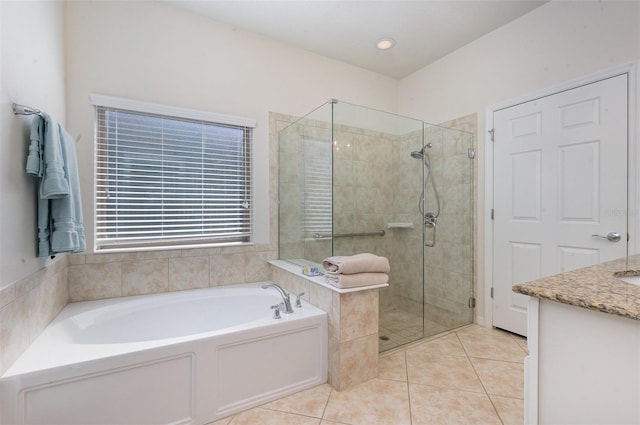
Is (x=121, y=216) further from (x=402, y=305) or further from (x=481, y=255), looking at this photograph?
(x=481, y=255)

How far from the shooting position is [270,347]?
1738 millimetres

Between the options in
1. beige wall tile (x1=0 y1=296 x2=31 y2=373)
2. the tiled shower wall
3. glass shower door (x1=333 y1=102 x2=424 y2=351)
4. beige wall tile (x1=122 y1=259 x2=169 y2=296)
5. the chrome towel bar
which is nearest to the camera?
beige wall tile (x1=0 y1=296 x2=31 y2=373)

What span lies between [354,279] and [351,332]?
1.07 feet

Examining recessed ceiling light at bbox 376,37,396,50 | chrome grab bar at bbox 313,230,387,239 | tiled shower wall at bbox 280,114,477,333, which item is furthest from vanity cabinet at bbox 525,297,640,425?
recessed ceiling light at bbox 376,37,396,50

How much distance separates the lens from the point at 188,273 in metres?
2.41

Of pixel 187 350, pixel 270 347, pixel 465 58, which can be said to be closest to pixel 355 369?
pixel 270 347

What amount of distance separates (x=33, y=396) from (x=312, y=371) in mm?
1312

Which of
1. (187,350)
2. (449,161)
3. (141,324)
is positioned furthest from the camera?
(449,161)

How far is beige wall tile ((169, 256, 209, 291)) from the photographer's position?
2365 mm

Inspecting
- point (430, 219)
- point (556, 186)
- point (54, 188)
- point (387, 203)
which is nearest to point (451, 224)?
point (430, 219)

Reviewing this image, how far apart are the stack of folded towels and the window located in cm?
109

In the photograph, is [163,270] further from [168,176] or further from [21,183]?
[21,183]

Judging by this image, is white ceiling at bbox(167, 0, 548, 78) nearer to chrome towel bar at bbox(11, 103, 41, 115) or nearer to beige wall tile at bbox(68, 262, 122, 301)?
chrome towel bar at bbox(11, 103, 41, 115)

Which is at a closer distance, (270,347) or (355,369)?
(270,347)
